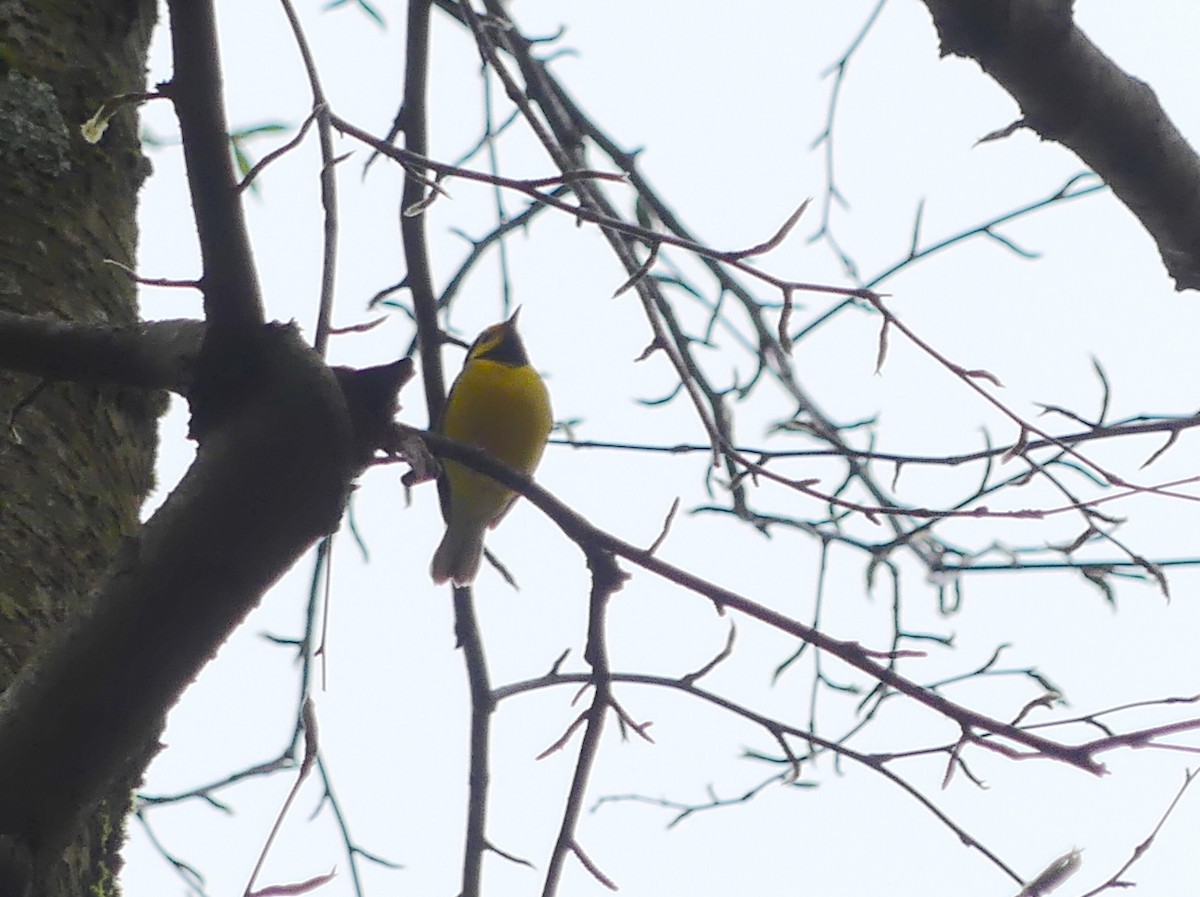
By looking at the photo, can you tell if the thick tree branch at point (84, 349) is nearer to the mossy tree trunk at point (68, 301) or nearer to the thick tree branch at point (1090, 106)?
the mossy tree trunk at point (68, 301)

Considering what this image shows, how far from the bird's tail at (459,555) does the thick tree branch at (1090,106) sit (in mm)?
1431

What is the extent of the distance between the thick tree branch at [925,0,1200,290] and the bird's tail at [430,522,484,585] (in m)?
1.43

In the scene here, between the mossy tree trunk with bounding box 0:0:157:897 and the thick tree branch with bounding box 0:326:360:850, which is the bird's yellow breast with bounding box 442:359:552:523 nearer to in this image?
the mossy tree trunk with bounding box 0:0:157:897

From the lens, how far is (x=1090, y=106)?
1.55 metres

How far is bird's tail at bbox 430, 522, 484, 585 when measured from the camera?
2743 millimetres

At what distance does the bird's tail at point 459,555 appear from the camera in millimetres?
2743

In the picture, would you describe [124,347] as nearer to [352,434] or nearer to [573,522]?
[352,434]

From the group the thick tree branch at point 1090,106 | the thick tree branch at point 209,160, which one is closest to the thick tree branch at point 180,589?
the thick tree branch at point 209,160

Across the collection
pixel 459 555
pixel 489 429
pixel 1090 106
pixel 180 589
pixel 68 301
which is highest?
pixel 489 429

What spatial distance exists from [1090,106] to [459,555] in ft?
6.47

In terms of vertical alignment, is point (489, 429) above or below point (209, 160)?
above

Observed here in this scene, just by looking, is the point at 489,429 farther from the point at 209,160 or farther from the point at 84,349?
the point at 209,160

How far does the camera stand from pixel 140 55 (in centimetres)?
248

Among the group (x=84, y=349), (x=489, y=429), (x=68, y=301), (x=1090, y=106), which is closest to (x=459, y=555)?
(x=489, y=429)
